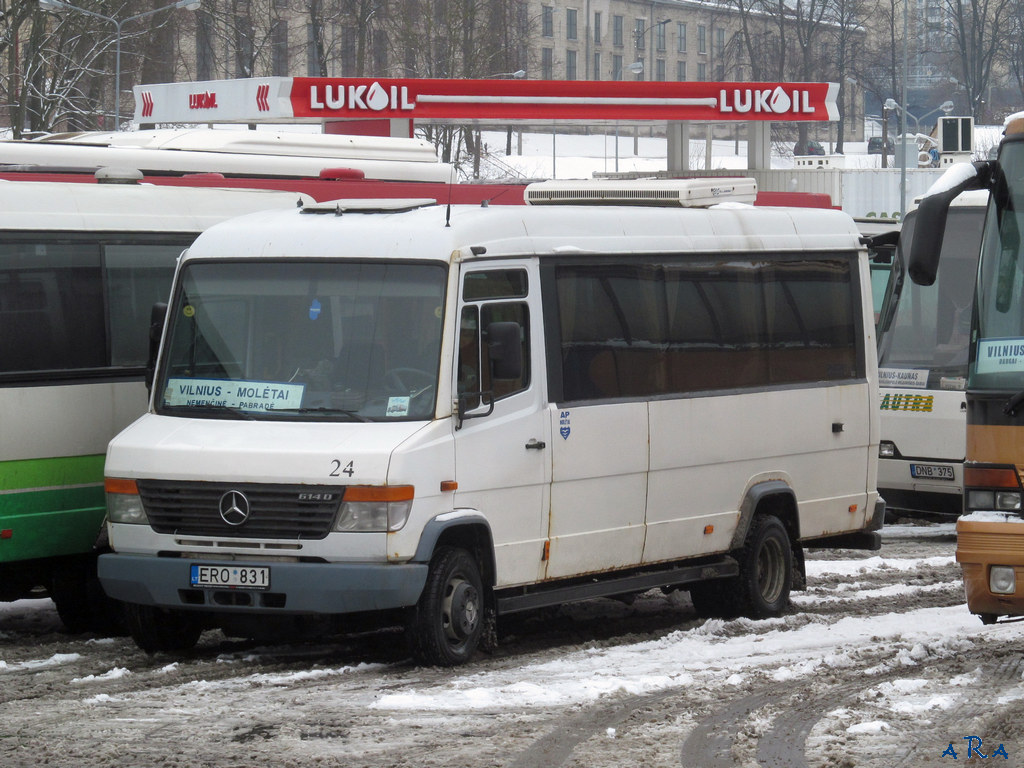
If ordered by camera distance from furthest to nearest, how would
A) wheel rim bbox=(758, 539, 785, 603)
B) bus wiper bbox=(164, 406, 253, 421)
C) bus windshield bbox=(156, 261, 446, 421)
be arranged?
wheel rim bbox=(758, 539, 785, 603) → bus wiper bbox=(164, 406, 253, 421) → bus windshield bbox=(156, 261, 446, 421)

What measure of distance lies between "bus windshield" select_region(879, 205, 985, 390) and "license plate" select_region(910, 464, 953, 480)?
→ 72 centimetres

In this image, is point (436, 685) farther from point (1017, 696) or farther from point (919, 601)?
point (919, 601)

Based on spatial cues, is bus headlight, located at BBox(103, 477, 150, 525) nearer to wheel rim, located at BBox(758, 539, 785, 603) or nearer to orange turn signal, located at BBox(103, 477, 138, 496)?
orange turn signal, located at BBox(103, 477, 138, 496)

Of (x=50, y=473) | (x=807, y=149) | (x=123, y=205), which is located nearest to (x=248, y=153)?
(x=123, y=205)

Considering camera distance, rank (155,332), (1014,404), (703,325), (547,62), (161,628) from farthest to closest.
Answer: (547,62) → (703,325) → (155,332) → (161,628) → (1014,404)

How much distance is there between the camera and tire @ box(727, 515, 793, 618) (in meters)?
11.2

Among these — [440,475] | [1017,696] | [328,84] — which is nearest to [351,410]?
[440,475]

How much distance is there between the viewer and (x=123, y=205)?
35.0ft

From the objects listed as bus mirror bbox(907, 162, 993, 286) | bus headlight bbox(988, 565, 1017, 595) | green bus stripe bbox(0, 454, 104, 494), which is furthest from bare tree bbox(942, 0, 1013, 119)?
bus headlight bbox(988, 565, 1017, 595)

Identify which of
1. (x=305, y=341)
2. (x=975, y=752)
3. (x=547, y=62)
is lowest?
(x=975, y=752)

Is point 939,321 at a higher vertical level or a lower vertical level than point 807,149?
lower

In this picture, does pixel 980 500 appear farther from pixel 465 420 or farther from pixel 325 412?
pixel 325 412

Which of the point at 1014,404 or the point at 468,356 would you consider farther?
the point at 468,356

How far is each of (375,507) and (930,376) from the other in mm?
8660
